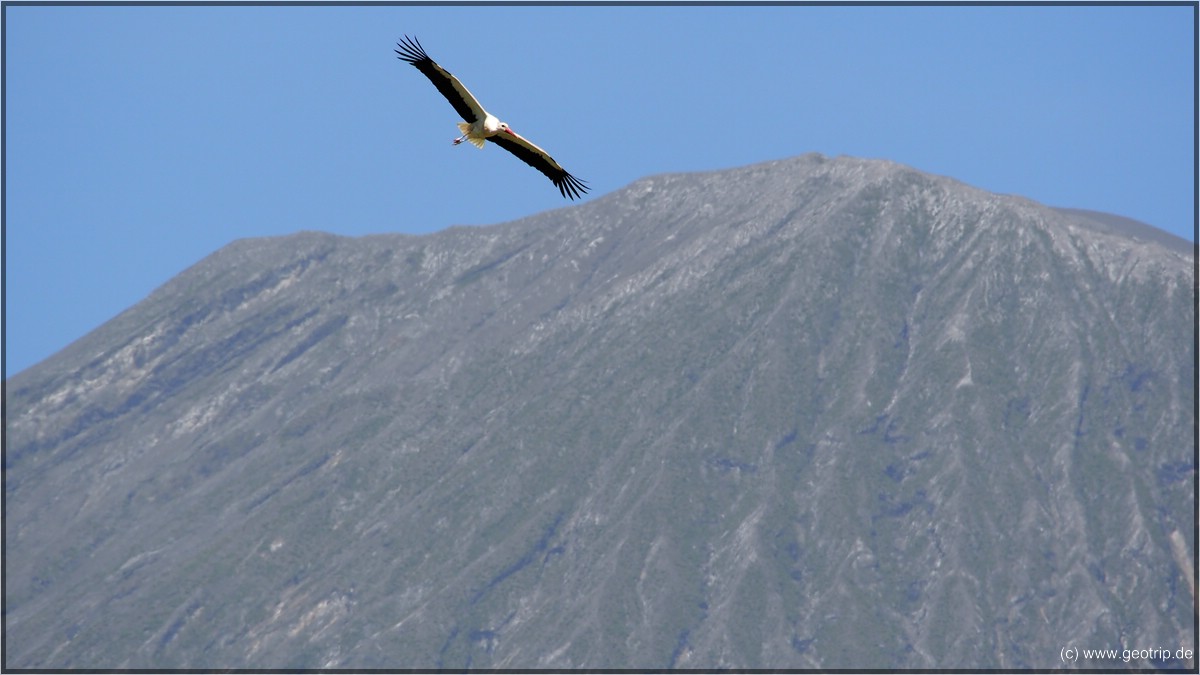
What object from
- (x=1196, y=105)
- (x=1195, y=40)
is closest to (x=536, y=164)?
(x=1195, y=40)

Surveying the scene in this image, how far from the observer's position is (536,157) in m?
63.2

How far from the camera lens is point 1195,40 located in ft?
477

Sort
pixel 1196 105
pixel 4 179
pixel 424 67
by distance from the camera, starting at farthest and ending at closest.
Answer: pixel 1196 105
pixel 4 179
pixel 424 67

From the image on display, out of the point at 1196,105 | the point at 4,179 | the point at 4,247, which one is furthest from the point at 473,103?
the point at 1196,105

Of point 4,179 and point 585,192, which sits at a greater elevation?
point 4,179

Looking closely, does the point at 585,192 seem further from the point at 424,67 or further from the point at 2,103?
the point at 2,103

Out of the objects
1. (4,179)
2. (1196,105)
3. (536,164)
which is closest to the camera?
(536,164)

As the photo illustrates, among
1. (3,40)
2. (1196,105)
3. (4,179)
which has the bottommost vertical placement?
(1196,105)

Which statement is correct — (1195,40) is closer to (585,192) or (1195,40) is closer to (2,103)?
(2,103)

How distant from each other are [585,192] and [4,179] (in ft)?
211

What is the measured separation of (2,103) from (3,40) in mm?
3530

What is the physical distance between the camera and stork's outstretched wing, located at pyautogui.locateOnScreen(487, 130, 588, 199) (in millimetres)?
62344

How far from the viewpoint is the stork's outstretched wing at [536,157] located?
205 ft

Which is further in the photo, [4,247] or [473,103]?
[4,247]
